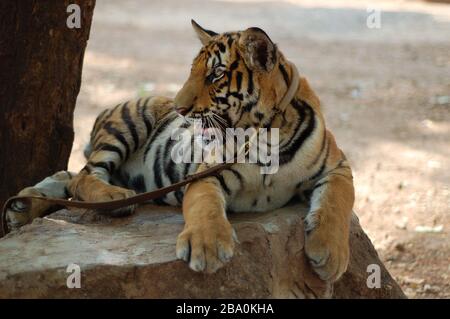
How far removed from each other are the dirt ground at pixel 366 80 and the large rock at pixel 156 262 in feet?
5.43

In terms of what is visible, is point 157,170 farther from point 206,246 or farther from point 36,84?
point 206,246

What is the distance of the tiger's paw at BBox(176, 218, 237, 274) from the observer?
9.41 ft

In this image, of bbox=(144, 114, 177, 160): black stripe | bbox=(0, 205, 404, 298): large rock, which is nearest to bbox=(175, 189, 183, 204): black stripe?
bbox=(0, 205, 404, 298): large rock

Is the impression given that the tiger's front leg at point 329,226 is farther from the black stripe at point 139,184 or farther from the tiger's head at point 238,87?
the black stripe at point 139,184

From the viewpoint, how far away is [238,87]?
3.26m

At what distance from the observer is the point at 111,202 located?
3.47 metres

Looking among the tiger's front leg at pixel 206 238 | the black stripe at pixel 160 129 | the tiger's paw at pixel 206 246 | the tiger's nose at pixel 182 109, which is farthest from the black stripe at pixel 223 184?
the black stripe at pixel 160 129

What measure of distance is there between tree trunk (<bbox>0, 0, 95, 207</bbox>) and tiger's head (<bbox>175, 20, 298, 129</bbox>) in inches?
46.7

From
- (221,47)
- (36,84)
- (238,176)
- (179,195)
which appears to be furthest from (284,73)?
(36,84)

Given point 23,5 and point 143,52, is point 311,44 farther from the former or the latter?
point 23,5

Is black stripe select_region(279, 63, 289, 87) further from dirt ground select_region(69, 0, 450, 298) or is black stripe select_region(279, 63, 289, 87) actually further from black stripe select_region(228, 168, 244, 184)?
dirt ground select_region(69, 0, 450, 298)

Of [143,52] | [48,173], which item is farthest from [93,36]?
[48,173]

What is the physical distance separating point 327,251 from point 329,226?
124 millimetres

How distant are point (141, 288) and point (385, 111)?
5.72 metres
